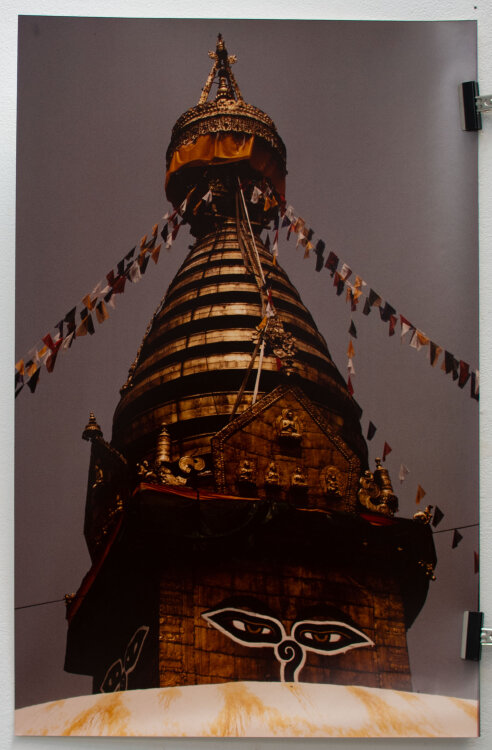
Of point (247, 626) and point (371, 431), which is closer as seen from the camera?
point (247, 626)

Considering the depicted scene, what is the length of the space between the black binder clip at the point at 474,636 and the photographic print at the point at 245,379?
0.13 ft

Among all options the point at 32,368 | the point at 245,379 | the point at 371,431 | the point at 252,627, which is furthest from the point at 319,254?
the point at 252,627

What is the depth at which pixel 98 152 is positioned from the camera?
2594 mm

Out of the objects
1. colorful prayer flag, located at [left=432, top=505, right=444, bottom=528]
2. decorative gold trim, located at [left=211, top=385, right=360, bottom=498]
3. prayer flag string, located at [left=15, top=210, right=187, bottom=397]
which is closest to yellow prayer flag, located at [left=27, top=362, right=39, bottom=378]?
prayer flag string, located at [left=15, top=210, right=187, bottom=397]

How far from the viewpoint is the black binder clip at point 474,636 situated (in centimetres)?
237

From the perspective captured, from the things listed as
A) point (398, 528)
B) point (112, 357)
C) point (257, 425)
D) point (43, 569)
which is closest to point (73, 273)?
point (112, 357)

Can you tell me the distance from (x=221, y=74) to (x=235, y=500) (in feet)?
4.91

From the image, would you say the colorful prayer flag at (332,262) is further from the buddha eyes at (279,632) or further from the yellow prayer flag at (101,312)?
the buddha eyes at (279,632)

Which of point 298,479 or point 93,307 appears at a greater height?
point 93,307

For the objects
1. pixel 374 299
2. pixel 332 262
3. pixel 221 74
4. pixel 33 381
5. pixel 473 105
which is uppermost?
pixel 221 74

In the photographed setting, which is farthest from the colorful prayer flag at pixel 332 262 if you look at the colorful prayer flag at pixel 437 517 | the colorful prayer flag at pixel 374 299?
the colorful prayer flag at pixel 437 517

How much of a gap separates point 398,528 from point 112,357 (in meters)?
1.14

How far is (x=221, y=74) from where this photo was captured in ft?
8.51

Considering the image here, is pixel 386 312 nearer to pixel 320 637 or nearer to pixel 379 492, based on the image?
pixel 379 492
